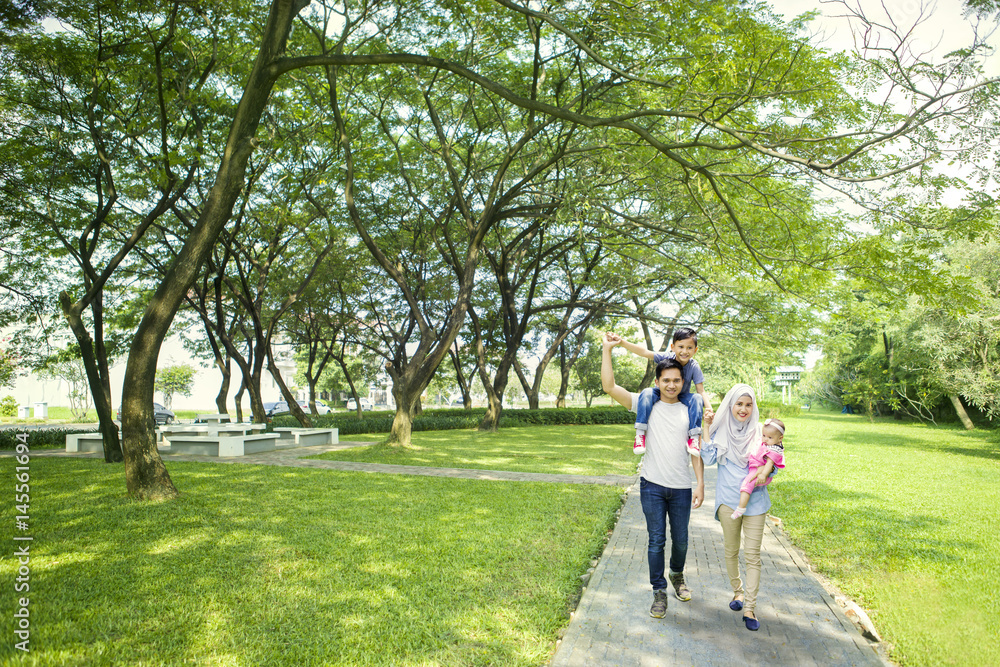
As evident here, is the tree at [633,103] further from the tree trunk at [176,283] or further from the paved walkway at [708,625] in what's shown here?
the paved walkway at [708,625]

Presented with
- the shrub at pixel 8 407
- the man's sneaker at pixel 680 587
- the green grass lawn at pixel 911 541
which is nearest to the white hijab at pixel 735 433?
the man's sneaker at pixel 680 587

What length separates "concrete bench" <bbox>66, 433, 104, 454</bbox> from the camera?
51.4ft

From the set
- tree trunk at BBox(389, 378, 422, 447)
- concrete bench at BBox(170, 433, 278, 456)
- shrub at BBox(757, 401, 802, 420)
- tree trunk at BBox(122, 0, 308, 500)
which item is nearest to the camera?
tree trunk at BBox(122, 0, 308, 500)

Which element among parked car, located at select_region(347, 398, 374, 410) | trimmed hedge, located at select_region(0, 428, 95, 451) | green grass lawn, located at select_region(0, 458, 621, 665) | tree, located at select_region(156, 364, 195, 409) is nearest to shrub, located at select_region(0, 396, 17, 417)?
tree, located at select_region(156, 364, 195, 409)

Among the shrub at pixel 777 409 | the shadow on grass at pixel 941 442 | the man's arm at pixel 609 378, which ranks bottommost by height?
the shadow on grass at pixel 941 442

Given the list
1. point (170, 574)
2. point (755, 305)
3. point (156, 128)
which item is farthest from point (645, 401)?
point (755, 305)

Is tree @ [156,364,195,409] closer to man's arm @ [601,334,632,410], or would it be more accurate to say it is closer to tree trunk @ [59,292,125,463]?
tree trunk @ [59,292,125,463]

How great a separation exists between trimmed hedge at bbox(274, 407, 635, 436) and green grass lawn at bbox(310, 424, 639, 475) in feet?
4.18

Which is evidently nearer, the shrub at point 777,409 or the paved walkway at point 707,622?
the paved walkway at point 707,622

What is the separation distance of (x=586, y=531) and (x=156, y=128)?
41.0 ft

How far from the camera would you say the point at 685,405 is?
430 cm

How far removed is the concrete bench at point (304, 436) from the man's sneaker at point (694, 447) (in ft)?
49.6

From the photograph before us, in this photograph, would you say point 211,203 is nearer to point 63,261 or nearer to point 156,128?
point 156,128

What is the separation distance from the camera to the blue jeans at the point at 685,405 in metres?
4.22
